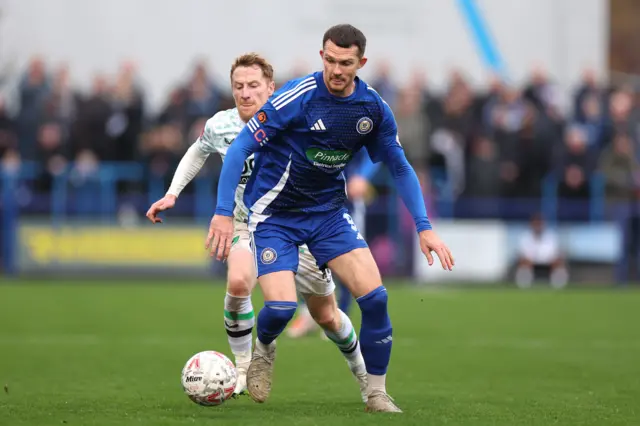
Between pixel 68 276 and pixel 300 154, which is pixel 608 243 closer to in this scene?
pixel 68 276

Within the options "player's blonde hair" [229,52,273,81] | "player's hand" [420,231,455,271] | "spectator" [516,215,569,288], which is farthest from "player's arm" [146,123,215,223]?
"spectator" [516,215,569,288]

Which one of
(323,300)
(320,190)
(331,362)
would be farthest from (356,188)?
(320,190)

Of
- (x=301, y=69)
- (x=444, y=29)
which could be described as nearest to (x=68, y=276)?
(x=301, y=69)

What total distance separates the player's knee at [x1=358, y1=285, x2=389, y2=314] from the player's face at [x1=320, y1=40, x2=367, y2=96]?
129cm

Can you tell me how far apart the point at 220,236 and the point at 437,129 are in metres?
14.6

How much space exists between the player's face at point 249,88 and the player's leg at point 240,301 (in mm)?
861

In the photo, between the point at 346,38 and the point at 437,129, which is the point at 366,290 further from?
the point at 437,129

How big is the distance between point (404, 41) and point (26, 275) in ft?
29.0

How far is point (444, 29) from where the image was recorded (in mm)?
23906

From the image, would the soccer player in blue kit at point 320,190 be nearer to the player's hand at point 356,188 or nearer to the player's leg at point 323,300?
the player's leg at point 323,300

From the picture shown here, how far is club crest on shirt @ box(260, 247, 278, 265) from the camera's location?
298 inches

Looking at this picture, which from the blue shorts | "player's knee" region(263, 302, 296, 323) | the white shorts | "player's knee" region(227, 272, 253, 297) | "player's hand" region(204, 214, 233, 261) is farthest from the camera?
"player's knee" region(227, 272, 253, 297)

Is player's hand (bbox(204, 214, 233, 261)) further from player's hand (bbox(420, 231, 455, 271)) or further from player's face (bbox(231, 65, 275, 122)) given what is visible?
player's face (bbox(231, 65, 275, 122))

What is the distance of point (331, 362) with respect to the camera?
10.8m
